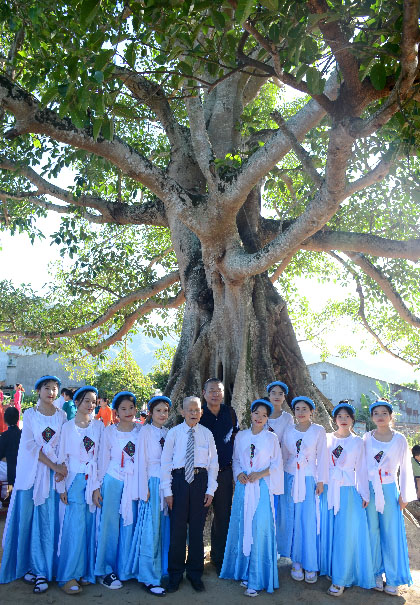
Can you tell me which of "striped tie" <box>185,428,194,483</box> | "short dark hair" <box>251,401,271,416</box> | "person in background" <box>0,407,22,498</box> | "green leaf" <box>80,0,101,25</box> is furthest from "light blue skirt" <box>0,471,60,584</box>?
"green leaf" <box>80,0,101,25</box>

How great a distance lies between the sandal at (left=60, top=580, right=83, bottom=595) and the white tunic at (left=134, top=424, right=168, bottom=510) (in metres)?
0.86

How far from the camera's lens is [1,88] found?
595cm

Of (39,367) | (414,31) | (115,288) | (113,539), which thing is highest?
(39,367)

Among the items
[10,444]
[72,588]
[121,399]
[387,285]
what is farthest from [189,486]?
[387,285]

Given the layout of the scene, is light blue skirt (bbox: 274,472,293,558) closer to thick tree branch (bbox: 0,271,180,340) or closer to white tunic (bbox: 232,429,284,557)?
white tunic (bbox: 232,429,284,557)

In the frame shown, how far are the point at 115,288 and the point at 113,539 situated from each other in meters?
6.69

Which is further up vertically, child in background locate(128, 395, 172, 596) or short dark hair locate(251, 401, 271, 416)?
short dark hair locate(251, 401, 271, 416)

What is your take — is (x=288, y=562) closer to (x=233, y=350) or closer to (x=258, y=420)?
(x=258, y=420)

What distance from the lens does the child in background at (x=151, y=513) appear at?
16.1 feet

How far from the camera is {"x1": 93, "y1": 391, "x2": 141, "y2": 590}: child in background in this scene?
4.99m

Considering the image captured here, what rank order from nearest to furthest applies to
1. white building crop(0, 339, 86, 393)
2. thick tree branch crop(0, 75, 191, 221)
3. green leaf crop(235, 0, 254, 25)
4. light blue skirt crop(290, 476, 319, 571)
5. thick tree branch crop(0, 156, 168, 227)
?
green leaf crop(235, 0, 254, 25)
light blue skirt crop(290, 476, 319, 571)
thick tree branch crop(0, 75, 191, 221)
thick tree branch crop(0, 156, 168, 227)
white building crop(0, 339, 86, 393)

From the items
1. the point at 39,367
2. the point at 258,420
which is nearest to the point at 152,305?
the point at 258,420

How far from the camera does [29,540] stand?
494 cm

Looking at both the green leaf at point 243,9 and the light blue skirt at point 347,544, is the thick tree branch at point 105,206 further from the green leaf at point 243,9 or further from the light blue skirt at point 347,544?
the green leaf at point 243,9
